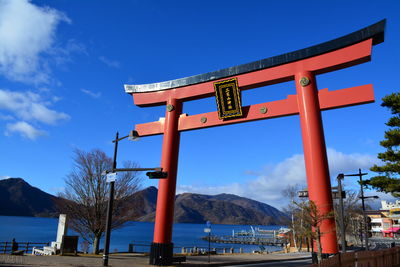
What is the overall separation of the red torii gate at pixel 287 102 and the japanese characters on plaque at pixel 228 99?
0.42m

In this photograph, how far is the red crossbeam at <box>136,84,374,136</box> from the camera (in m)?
13.8

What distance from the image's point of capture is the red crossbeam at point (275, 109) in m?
13.8

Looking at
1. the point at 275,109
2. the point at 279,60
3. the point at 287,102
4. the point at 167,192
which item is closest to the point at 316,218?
the point at 275,109

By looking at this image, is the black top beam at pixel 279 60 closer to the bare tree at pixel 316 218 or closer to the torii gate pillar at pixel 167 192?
the torii gate pillar at pixel 167 192

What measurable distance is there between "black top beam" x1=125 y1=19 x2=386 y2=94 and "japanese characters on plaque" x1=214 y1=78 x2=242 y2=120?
695mm

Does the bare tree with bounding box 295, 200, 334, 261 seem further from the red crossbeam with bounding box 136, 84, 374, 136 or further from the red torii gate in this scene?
the red crossbeam with bounding box 136, 84, 374, 136

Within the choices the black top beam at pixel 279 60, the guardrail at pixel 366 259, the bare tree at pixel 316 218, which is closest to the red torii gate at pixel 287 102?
the black top beam at pixel 279 60

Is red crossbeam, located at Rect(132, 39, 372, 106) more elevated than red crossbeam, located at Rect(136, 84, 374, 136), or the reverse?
red crossbeam, located at Rect(132, 39, 372, 106)

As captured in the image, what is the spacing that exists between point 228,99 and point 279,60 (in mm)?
3514

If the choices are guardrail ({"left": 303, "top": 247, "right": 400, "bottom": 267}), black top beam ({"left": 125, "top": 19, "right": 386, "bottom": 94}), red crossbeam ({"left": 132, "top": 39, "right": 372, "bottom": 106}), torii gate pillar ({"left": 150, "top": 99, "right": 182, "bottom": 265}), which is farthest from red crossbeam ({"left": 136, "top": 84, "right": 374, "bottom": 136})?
guardrail ({"left": 303, "top": 247, "right": 400, "bottom": 267})

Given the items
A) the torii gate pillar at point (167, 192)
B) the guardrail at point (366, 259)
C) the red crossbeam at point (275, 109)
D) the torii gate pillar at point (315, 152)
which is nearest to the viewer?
the guardrail at point (366, 259)

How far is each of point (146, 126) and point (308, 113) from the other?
1033cm

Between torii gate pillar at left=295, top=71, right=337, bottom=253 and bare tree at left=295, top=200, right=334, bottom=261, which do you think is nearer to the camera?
bare tree at left=295, top=200, right=334, bottom=261

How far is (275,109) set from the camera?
616 inches
